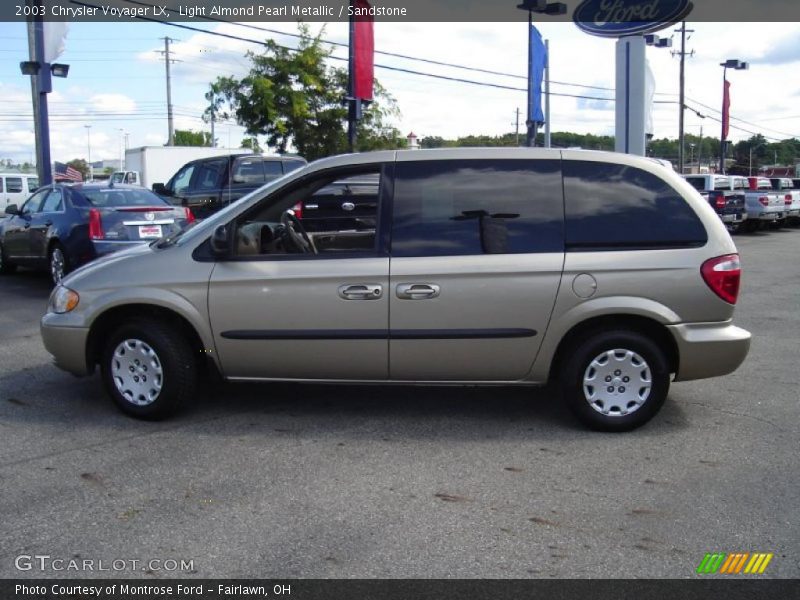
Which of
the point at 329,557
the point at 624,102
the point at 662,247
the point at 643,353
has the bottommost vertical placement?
the point at 329,557

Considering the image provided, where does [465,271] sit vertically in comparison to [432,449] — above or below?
above

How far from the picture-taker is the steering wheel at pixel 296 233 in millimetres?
5670

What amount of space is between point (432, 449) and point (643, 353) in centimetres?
152

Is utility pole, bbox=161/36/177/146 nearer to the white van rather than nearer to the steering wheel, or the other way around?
the white van

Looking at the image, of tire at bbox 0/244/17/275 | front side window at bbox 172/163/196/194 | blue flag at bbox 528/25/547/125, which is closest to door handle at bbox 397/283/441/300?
tire at bbox 0/244/17/275

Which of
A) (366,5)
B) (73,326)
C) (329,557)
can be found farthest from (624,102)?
(329,557)

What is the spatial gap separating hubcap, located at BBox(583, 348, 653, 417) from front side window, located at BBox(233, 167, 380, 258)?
5.52ft

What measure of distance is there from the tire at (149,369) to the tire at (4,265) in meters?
8.74

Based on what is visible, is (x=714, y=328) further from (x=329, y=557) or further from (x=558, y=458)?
(x=329, y=557)

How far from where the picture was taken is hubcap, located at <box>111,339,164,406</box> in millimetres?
5609

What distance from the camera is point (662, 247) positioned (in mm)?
5328

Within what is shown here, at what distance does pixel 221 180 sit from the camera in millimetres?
14820

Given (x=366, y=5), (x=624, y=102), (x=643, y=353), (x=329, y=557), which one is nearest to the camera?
(x=329, y=557)

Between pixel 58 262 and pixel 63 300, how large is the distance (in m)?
6.19
